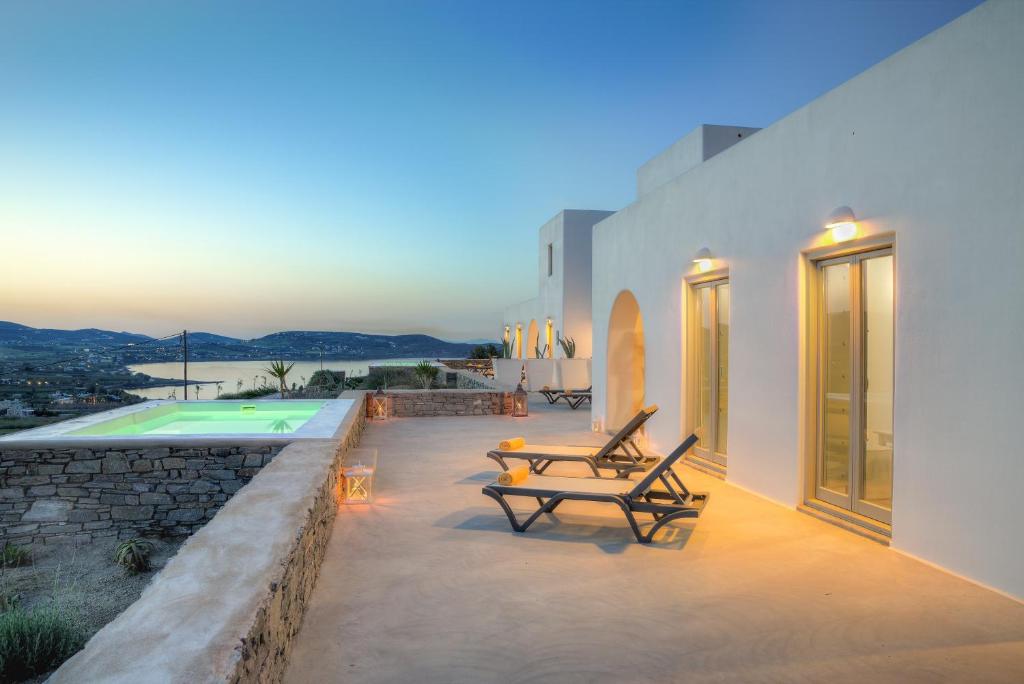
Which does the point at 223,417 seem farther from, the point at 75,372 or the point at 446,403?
the point at 75,372

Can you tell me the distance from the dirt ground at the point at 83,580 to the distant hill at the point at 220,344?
7.96 meters

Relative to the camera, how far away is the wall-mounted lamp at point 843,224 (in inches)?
202

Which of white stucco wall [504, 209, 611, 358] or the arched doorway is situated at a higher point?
white stucco wall [504, 209, 611, 358]

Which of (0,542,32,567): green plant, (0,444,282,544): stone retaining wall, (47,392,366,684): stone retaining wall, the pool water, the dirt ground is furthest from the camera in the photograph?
the pool water

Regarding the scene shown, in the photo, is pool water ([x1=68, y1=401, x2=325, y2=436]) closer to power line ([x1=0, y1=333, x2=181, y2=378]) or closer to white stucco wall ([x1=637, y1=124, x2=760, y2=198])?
power line ([x1=0, y1=333, x2=181, y2=378])

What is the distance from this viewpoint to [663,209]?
877 centimetres

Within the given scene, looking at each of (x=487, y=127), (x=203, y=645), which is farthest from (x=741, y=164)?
(x=487, y=127)

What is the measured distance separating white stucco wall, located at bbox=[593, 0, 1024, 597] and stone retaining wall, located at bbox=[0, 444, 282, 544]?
5.72 m

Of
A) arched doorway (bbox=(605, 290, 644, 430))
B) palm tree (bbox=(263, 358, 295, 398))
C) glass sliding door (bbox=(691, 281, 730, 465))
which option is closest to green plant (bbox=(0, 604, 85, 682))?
glass sliding door (bbox=(691, 281, 730, 465))

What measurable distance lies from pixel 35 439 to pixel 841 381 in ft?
27.9

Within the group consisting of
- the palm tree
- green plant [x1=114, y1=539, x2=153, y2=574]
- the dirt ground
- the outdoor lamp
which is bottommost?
the dirt ground

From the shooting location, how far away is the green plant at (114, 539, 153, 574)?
619 cm

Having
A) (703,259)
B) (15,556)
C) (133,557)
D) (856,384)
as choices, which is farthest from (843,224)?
(15,556)

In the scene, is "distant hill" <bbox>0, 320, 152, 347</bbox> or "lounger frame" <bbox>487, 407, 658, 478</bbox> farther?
"distant hill" <bbox>0, 320, 152, 347</bbox>
